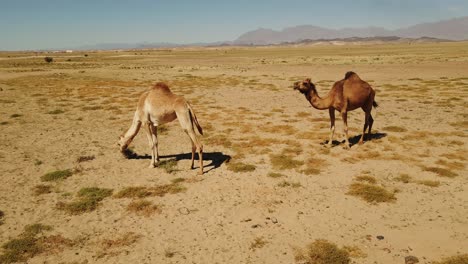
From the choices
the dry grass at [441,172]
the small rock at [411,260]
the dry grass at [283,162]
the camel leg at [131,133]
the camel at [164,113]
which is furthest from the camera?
the camel leg at [131,133]

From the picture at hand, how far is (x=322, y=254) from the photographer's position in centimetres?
809

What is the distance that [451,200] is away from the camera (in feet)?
35.0

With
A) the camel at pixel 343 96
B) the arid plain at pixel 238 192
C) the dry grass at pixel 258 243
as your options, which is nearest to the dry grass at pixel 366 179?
the arid plain at pixel 238 192

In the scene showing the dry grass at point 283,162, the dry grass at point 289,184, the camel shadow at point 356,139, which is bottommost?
the dry grass at point 289,184

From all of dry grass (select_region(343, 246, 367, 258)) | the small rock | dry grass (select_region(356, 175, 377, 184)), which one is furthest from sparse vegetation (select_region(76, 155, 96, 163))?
the small rock

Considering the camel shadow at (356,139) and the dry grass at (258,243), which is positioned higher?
the camel shadow at (356,139)

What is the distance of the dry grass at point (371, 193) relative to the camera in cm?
1082

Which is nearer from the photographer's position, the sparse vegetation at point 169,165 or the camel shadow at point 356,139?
the sparse vegetation at point 169,165

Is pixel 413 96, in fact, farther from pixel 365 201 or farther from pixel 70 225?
pixel 70 225

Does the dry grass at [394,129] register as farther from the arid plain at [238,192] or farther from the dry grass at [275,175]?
the dry grass at [275,175]

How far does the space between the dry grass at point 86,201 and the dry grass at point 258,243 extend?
5058mm

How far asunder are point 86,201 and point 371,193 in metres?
8.88

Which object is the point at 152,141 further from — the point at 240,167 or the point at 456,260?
the point at 456,260

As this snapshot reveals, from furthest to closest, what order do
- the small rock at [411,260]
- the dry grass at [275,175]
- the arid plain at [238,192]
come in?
1. the dry grass at [275,175]
2. the arid plain at [238,192]
3. the small rock at [411,260]
